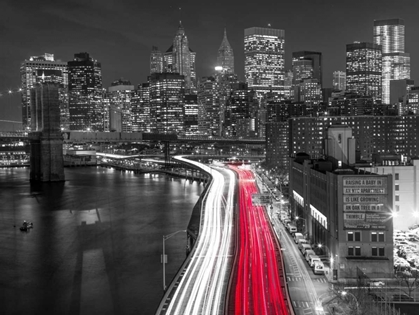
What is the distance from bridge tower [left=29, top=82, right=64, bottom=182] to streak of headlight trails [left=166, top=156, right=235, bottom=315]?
1230 inches

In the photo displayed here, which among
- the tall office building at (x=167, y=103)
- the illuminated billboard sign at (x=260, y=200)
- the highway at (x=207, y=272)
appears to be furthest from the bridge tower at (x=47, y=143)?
the tall office building at (x=167, y=103)

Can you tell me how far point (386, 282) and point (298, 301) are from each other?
3.32m

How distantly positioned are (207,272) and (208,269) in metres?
0.36

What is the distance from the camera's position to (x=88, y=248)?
24.9 m

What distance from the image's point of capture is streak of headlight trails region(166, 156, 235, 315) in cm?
1331

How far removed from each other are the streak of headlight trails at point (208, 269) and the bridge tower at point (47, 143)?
102 feet

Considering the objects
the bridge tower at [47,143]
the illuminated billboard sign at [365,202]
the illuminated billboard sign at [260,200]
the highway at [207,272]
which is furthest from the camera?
the bridge tower at [47,143]

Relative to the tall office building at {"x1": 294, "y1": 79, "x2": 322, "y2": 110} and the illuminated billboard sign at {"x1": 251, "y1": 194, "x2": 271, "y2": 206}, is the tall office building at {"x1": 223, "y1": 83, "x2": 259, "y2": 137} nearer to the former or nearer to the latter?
the tall office building at {"x1": 294, "y1": 79, "x2": 322, "y2": 110}

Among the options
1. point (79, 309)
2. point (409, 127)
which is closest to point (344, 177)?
point (79, 309)

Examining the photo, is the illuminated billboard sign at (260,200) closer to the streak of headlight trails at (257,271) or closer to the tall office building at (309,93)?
the streak of headlight trails at (257,271)

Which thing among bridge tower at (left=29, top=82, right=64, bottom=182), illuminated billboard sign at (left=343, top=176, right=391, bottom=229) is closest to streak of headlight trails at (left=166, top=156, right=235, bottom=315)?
illuminated billboard sign at (left=343, top=176, right=391, bottom=229)

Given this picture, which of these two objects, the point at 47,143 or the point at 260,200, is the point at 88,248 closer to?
the point at 260,200

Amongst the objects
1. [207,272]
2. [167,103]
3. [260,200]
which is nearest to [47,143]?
[260,200]

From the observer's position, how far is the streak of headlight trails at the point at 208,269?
1331 centimetres
